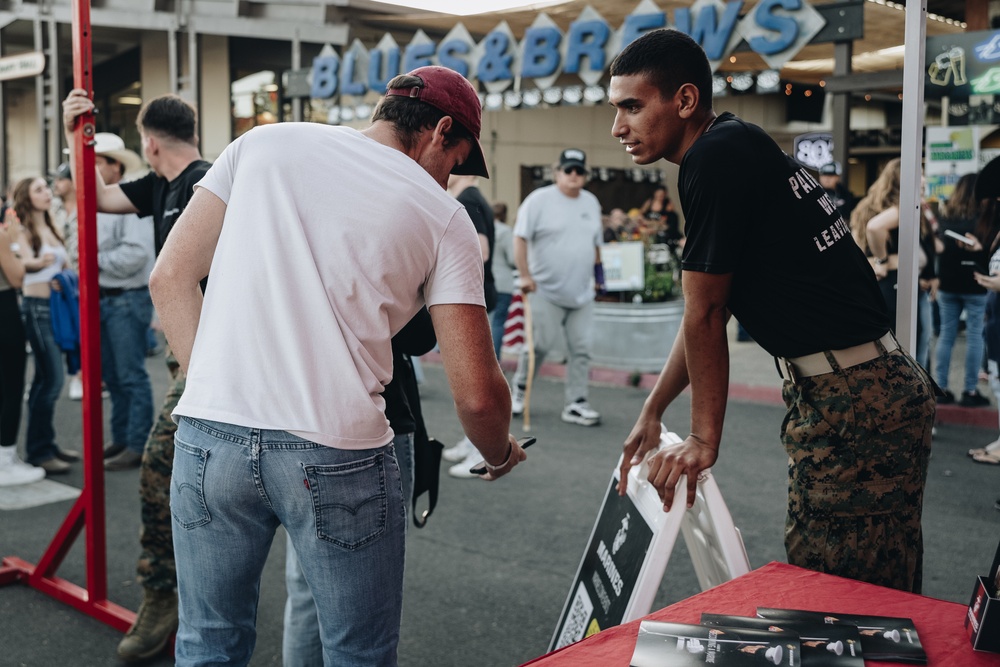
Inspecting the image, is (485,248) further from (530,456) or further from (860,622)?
(860,622)

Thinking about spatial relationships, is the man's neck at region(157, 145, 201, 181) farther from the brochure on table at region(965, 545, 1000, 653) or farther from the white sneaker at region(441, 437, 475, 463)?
the white sneaker at region(441, 437, 475, 463)

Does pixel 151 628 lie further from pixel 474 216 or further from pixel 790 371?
pixel 474 216

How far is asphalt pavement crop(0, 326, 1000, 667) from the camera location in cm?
381

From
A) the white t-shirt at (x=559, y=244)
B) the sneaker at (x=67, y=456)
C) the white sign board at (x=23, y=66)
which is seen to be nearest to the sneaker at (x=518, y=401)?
the white t-shirt at (x=559, y=244)

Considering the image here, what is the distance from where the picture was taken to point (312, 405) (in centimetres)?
195

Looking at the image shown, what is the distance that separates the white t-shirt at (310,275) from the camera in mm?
1947

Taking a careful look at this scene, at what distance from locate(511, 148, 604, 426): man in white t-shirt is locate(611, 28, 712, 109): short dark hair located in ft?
17.8

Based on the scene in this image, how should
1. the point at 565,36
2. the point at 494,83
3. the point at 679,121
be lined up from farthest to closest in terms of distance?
the point at 494,83
the point at 565,36
the point at 679,121

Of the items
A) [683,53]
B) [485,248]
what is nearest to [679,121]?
[683,53]

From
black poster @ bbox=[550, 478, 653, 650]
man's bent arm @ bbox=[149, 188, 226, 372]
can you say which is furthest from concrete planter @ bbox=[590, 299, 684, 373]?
man's bent arm @ bbox=[149, 188, 226, 372]

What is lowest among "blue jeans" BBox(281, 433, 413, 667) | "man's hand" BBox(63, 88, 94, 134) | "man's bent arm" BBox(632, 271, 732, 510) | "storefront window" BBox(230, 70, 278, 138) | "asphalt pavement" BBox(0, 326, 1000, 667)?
"asphalt pavement" BBox(0, 326, 1000, 667)

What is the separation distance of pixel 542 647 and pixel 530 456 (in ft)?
9.95

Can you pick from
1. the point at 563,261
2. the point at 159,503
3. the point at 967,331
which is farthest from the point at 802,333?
the point at 967,331

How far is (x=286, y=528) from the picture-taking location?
80.8 inches
